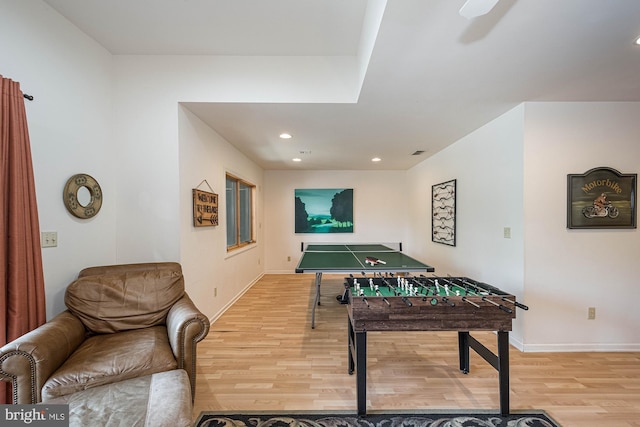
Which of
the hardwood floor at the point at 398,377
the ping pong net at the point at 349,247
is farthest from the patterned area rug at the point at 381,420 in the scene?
the ping pong net at the point at 349,247

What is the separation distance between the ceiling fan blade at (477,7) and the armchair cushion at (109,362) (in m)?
2.52

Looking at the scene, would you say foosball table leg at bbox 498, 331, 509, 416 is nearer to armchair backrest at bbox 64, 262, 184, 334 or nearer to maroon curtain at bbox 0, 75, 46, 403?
armchair backrest at bbox 64, 262, 184, 334

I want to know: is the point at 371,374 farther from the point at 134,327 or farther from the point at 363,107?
the point at 363,107

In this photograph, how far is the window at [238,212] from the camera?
432 centimetres

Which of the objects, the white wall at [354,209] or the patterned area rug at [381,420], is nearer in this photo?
the patterned area rug at [381,420]

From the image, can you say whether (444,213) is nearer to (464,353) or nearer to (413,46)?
(464,353)

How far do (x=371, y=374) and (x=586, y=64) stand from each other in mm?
2864

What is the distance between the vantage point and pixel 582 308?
2.48 metres

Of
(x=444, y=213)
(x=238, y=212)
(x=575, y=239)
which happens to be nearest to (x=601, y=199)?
(x=575, y=239)

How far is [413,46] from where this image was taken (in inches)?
64.9

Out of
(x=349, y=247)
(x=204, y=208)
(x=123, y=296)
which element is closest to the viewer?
(x=123, y=296)

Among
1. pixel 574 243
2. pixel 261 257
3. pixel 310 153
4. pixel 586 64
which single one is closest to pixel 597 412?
pixel 574 243

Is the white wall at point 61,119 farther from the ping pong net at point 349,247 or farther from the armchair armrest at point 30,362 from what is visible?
the ping pong net at point 349,247

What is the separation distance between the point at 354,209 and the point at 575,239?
3988mm
